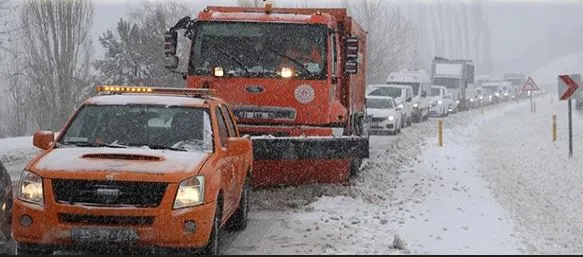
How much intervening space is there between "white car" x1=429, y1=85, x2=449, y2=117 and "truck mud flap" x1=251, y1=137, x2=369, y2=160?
3079 cm

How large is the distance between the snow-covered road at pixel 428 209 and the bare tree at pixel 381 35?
36590mm

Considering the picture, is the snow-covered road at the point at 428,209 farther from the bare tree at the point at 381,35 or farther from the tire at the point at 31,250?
the bare tree at the point at 381,35

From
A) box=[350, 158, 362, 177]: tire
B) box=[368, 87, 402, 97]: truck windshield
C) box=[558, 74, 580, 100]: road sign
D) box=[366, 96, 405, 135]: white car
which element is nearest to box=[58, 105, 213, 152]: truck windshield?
box=[350, 158, 362, 177]: tire

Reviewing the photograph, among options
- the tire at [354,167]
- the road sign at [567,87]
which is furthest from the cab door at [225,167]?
the road sign at [567,87]

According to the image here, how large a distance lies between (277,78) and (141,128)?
472cm

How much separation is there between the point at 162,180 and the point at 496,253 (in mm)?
3440

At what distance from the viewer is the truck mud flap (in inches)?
462

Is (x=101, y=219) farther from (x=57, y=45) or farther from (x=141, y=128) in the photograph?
(x=57, y=45)

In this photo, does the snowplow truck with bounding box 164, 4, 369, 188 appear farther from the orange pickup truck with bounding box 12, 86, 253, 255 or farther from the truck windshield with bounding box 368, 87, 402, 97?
the truck windshield with bounding box 368, 87, 402, 97

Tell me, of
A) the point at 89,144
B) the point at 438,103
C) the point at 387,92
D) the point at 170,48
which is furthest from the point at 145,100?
the point at 438,103

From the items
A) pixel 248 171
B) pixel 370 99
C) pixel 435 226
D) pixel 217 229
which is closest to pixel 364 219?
pixel 435 226

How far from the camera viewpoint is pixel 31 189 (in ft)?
22.4

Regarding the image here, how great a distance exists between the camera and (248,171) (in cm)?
978

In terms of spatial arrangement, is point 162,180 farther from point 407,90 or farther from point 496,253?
point 407,90
